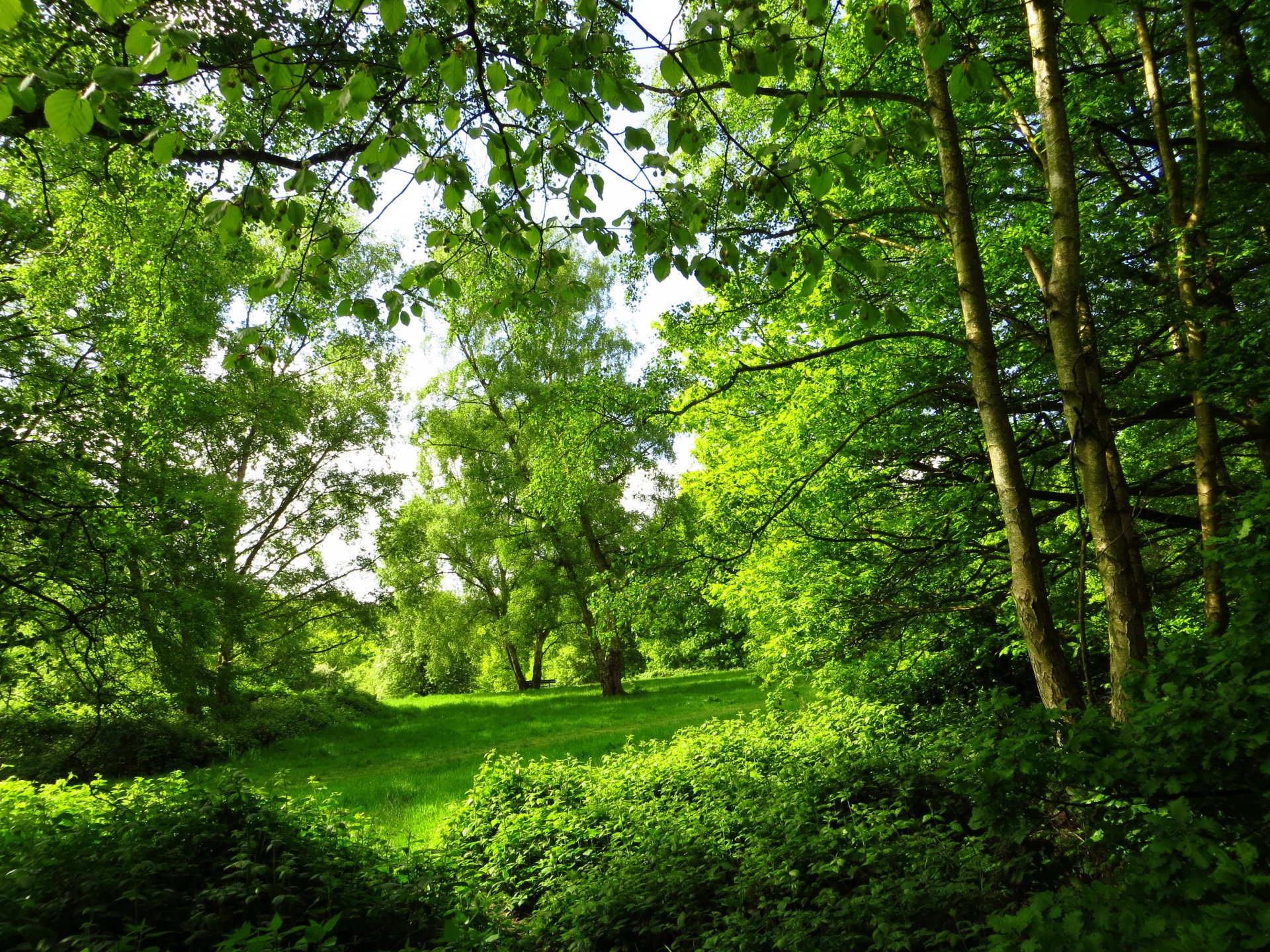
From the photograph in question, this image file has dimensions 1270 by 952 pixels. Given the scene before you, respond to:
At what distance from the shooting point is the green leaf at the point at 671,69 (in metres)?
2.10

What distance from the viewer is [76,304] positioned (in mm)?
9547

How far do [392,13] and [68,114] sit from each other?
0.92m

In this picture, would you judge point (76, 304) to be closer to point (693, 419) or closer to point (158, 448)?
point (158, 448)

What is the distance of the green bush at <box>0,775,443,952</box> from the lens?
3.64 m

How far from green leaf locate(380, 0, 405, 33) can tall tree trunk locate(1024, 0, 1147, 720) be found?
3.71m

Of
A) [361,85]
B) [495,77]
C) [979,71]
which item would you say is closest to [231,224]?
[361,85]

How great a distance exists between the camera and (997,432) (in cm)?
403

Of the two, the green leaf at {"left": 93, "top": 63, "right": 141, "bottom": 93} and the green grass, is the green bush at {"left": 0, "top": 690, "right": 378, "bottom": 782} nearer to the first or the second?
the green grass

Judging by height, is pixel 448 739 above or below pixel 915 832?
below

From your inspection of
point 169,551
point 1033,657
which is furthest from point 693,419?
point 169,551

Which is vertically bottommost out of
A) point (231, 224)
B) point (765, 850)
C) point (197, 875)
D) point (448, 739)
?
point (448, 739)

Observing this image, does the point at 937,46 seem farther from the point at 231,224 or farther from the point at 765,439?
the point at 765,439

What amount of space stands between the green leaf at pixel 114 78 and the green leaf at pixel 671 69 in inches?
59.2

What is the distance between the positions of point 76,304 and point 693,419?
9321 millimetres
